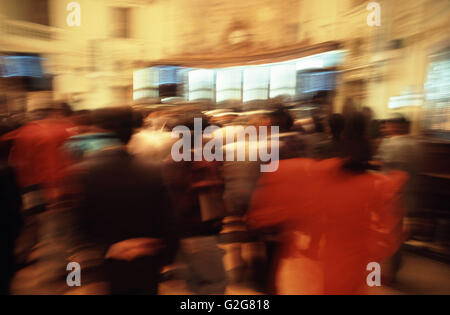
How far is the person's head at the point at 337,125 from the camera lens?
1.51m

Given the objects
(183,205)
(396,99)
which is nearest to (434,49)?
(396,99)

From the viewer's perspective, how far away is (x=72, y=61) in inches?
100

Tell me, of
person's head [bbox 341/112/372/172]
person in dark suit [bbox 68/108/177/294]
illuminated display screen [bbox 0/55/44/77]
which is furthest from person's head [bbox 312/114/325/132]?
illuminated display screen [bbox 0/55/44/77]

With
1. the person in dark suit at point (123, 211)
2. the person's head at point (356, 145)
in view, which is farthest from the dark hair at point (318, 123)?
the person in dark suit at point (123, 211)

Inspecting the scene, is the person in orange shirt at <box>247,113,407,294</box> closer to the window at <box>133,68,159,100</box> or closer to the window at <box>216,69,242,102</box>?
the window at <box>216,69,242,102</box>

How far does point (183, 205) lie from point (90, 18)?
184 centimetres

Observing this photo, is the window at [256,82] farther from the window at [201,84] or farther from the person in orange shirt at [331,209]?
the person in orange shirt at [331,209]

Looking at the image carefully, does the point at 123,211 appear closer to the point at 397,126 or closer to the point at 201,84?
the point at 201,84

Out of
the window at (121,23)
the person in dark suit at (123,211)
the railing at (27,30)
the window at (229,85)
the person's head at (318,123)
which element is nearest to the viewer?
the person in dark suit at (123,211)

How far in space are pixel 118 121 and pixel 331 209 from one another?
1.15 meters

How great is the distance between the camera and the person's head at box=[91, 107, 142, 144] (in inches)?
56.1

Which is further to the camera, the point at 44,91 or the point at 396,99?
the point at 396,99

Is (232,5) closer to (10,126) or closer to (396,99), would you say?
(396,99)
